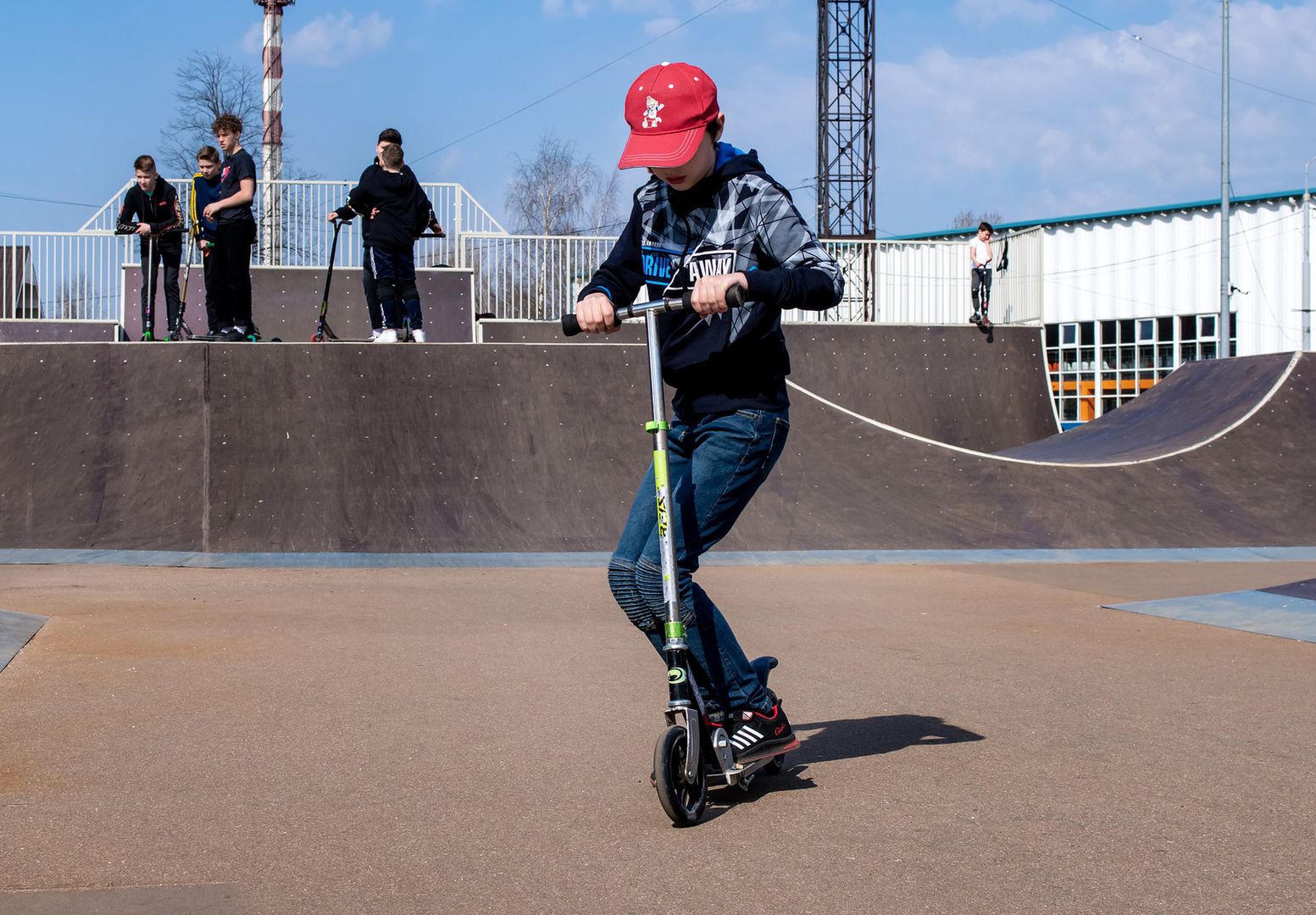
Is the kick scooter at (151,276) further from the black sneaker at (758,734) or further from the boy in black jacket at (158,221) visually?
the black sneaker at (758,734)

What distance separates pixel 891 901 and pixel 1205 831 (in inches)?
41.7

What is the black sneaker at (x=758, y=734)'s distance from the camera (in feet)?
12.9

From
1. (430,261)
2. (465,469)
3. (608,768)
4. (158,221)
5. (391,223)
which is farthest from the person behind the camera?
(430,261)

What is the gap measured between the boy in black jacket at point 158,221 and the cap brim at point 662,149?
33.8ft

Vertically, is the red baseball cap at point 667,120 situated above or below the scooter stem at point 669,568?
above

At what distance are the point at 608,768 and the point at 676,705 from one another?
0.70 metres

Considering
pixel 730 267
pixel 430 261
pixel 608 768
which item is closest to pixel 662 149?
pixel 730 267

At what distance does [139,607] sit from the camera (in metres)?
7.92

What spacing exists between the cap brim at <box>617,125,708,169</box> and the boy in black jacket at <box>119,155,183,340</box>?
10.3 meters

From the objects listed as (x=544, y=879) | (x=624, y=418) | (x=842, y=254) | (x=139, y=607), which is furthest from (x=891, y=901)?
(x=842, y=254)

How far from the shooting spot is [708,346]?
3.90 m

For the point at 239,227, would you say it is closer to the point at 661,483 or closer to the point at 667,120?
the point at 667,120

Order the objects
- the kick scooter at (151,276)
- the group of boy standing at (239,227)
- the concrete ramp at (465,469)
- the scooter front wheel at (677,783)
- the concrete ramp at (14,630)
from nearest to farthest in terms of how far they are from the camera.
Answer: the scooter front wheel at (677,783) → the concrete ramp at (14,630) → the concrete ramp at (465,469) → the group of boy standing at (239,227) → the kick scooter at (151,276)

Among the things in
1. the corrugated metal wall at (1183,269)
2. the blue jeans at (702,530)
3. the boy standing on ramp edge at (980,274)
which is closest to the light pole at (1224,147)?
the corrugated metal wall at (1183,269)
